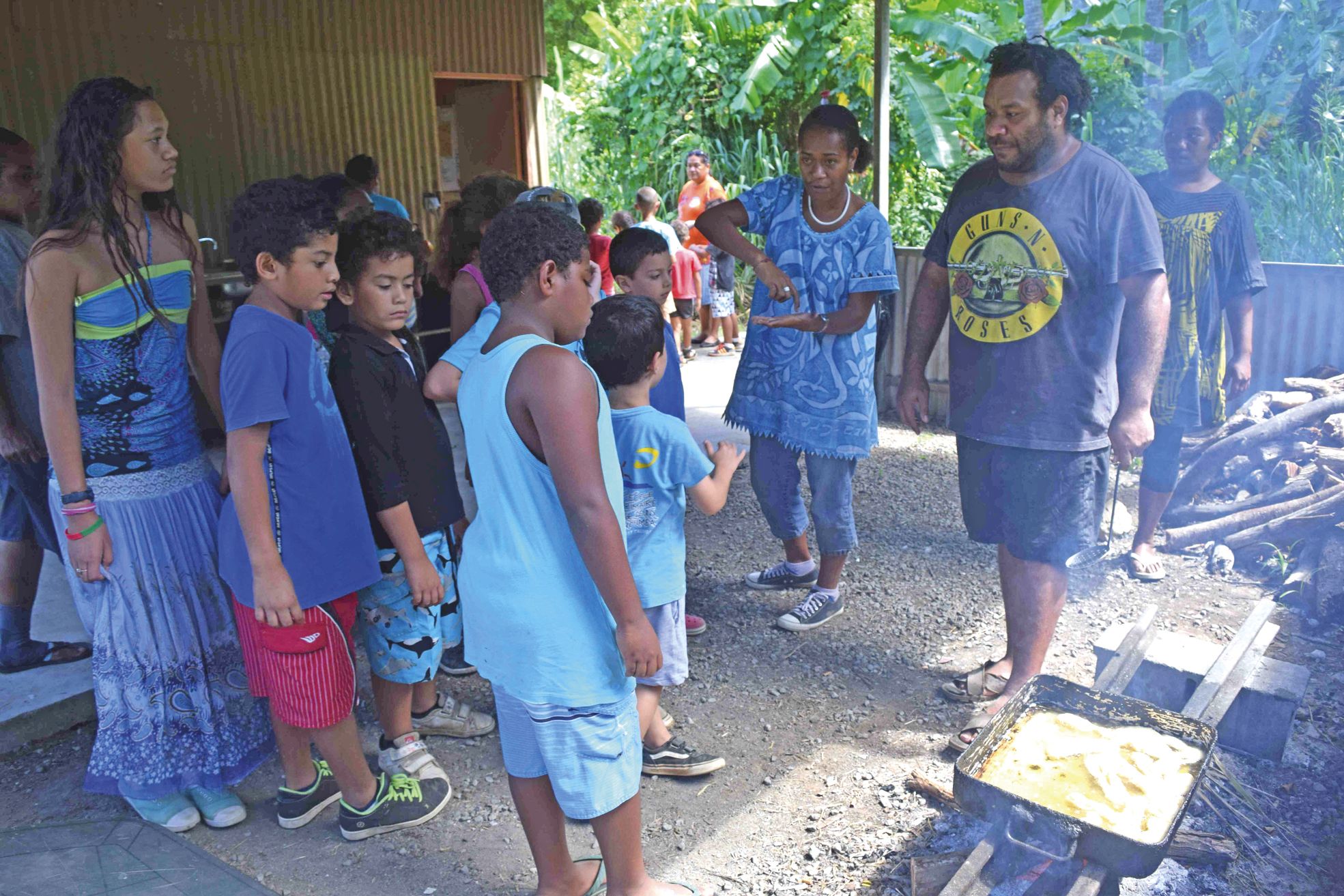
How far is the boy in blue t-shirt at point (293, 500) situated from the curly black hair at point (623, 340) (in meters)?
0.70

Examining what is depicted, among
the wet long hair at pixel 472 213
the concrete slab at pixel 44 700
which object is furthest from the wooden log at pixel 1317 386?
the concrete slab at pixel 44 700

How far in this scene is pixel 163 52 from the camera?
23.4 ft

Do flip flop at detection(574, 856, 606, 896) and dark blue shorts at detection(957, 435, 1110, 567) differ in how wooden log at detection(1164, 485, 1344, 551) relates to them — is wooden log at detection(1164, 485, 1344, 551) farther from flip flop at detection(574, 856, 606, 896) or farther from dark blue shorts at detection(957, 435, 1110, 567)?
flip flop at detection(574, 856, 606, 896)

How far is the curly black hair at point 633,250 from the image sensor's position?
336 centimetres

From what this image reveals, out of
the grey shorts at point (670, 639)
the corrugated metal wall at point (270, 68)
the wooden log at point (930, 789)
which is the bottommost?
the wooden log at point (930, 789)

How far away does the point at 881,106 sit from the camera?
22.1ft

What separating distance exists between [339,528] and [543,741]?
88 cm

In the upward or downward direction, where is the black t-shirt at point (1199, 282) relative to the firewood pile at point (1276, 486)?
upward

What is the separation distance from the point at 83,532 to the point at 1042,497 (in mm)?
2767

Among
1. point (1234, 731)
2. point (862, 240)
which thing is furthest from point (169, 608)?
point (1234, 731)

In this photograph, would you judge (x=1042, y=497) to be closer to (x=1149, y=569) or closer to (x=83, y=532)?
(x=1149, y=569)

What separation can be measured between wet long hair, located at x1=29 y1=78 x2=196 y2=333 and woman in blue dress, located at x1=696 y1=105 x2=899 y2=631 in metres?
2.15

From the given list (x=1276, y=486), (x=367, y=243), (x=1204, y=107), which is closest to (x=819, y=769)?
→ (x=367, y=243)

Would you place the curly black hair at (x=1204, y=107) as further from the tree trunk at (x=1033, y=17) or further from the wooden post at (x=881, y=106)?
the tree trunk at (x=1033, y=17)
